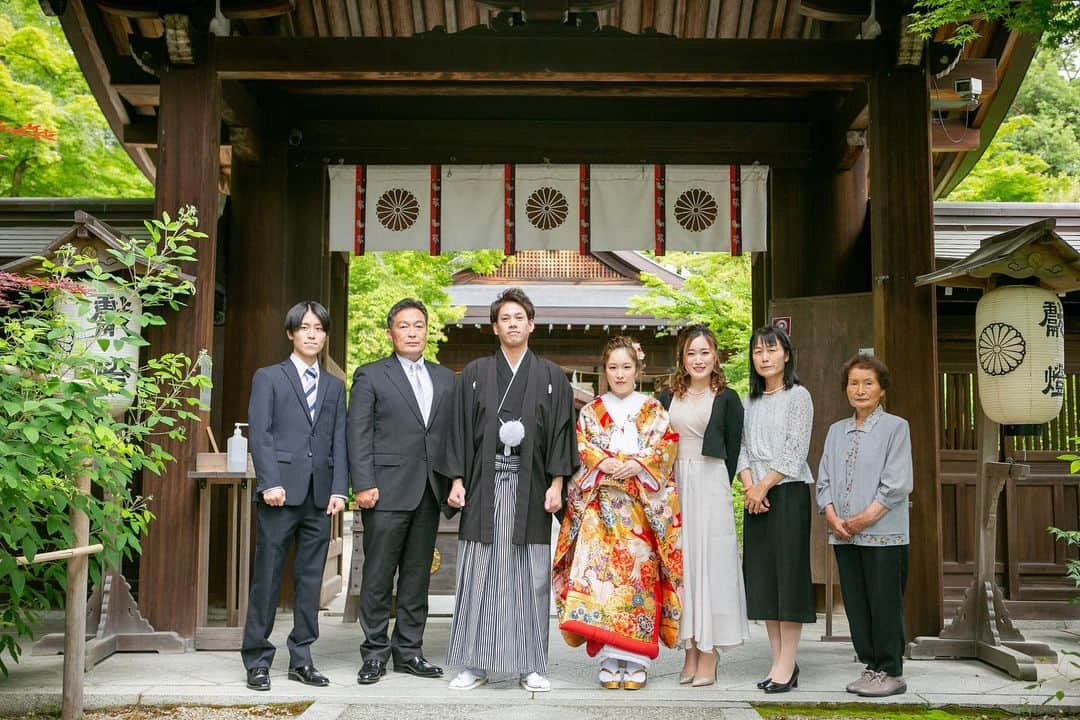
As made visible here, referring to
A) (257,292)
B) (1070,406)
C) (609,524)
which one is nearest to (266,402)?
(609,524)

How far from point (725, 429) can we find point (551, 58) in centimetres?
293

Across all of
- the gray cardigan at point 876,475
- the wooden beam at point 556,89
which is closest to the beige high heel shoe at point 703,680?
the gray cardigan at point 876,475

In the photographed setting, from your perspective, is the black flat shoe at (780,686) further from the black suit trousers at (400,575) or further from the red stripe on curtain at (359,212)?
the red stripe on curtain at (359,212)

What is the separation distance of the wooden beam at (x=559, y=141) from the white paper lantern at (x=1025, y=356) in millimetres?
3084

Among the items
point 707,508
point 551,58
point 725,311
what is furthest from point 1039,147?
point 707,508

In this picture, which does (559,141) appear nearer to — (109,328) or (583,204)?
(583,204)

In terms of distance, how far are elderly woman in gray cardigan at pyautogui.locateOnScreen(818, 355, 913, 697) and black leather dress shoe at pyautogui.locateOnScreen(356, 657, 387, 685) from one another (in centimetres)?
243

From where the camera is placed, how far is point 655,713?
450 cm

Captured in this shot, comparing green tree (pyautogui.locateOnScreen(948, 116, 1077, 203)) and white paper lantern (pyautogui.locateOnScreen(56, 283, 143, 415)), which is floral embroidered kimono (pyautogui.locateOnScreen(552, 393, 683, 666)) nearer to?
white paper lantern (pyautogui.locateOnScreen(56, 283, 143, 415))

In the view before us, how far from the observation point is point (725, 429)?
5031mm

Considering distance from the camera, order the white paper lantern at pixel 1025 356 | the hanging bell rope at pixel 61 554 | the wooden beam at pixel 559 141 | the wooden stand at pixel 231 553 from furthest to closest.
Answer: the wooden beam at pixel 559 141, the wooden stand at pixel 231 553, the white paper lantern at pixel 1025 356, the hanging bell rope at pixel 61 554

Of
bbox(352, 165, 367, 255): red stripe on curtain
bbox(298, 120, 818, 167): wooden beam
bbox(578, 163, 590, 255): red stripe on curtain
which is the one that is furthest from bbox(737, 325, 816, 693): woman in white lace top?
bbox(352, 165, 367, 255): red stripe on curtain

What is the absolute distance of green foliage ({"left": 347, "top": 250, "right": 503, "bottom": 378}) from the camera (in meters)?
14.3

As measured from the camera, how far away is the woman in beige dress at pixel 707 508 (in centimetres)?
498
